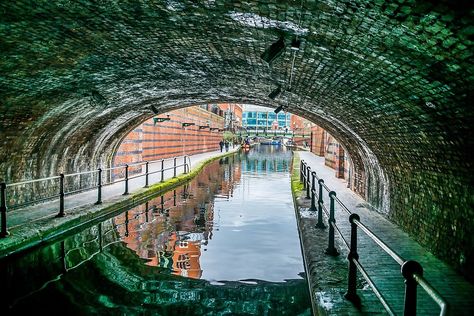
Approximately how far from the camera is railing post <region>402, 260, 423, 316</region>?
2.55 meters

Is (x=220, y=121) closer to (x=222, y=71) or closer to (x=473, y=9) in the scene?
(x=222, y=71)

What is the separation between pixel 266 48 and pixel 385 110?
208cm

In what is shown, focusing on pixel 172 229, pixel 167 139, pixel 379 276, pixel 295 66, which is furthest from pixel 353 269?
pixel 167 139

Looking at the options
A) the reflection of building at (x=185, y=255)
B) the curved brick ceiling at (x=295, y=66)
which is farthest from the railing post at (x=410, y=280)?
the reflection of building at (x=185, y=255)

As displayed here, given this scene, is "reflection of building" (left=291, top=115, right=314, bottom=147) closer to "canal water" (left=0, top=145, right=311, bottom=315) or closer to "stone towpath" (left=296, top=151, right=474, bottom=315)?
"canal water" (left=0, top=145, right=311, bottom=315)

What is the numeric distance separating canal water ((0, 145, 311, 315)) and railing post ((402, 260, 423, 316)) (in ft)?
7.46

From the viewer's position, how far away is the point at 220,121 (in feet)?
176

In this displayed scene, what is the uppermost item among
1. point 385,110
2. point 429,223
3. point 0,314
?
point 385,110

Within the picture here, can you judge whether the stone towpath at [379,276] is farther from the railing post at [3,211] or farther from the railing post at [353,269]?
the railing post at [3,211]

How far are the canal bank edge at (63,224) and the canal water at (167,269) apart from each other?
175 millimetres

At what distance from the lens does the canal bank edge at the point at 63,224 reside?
673cm

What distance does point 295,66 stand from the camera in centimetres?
667

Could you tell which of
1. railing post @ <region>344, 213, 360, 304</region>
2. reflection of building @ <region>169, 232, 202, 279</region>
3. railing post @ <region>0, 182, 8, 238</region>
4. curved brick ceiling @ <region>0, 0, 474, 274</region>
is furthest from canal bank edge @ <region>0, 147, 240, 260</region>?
railing post @ <region>344, 213, 360, 304</region>

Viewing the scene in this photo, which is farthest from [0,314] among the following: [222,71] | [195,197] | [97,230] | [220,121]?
[220,121]
